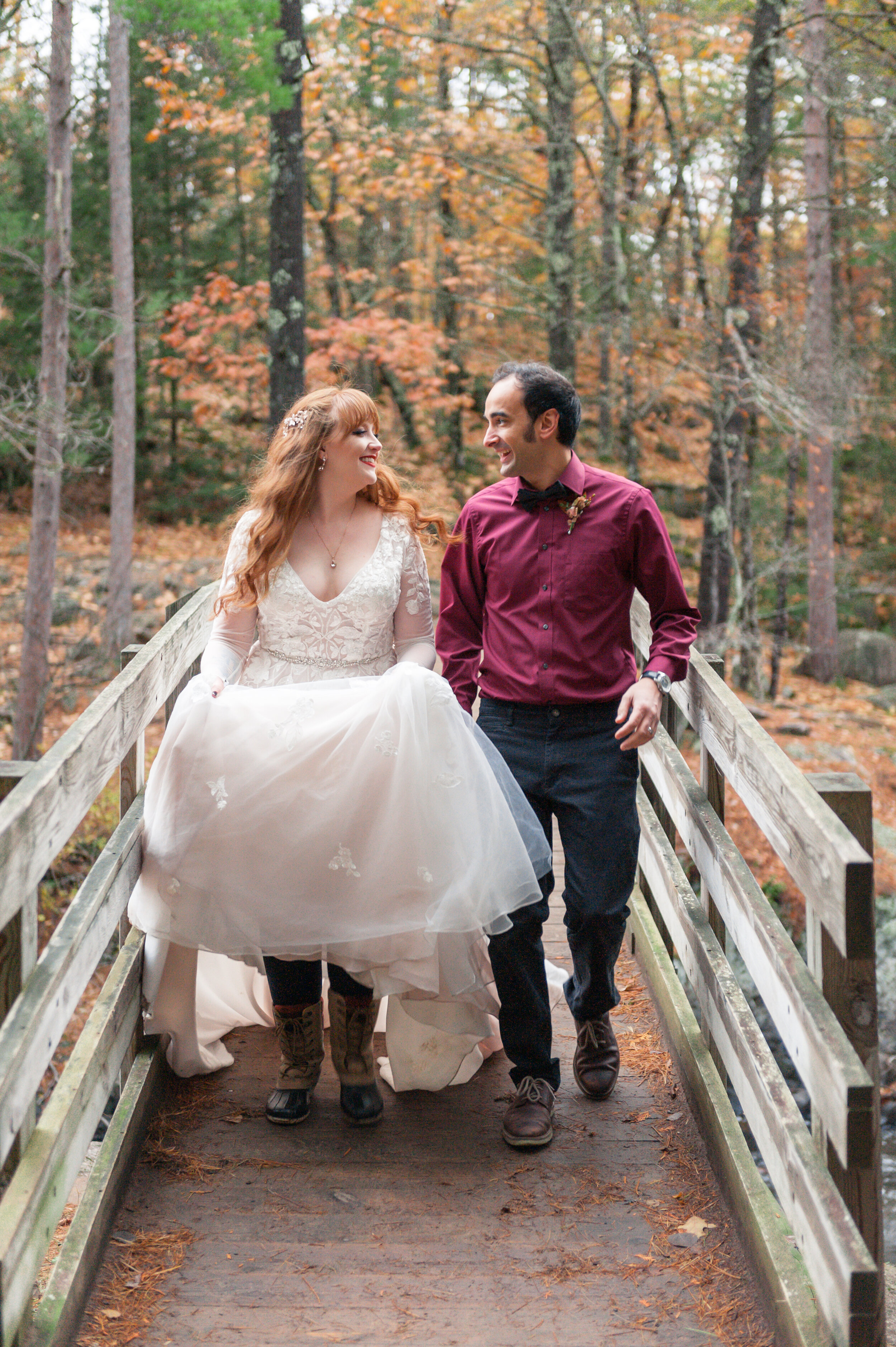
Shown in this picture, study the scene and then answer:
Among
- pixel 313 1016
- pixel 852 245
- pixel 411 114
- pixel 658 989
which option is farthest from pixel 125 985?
pixel 852 245

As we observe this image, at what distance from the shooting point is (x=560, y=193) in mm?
11508

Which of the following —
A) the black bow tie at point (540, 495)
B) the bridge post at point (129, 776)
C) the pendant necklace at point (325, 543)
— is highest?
the black bow tie at point (540, 495)

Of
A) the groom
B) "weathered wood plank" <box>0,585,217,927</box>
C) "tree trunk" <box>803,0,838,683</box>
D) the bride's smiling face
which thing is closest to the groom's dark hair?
the groom

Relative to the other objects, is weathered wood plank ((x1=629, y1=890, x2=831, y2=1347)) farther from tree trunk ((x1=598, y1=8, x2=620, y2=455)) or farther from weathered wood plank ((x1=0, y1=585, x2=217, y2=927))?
tree trunk ((x1=598, y1=8, x2=620, y2=455))

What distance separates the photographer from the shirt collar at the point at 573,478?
343 centimetres

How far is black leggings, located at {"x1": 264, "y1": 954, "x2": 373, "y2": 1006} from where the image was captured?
3367 millimetres

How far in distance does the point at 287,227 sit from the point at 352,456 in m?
6.31

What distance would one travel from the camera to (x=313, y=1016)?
136 inches

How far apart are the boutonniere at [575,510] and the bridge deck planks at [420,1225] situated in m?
1.72

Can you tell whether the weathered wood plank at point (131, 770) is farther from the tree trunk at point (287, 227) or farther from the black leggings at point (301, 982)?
the tree trunk at point (287, 227)

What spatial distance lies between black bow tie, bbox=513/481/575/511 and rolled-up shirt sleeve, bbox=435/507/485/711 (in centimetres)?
18

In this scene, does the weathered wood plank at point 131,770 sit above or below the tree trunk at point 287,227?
below

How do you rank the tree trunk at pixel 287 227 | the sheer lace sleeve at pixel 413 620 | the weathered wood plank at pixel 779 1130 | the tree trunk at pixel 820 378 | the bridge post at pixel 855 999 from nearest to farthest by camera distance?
1. the weathered wood plank at pixel 779 1130
2. the bridge post at pixel 855 999
3. the sheer lace sleeve at pixel 413 620
4. the tree trunk at pixel 287 227
5. the tree trunk at pixel 820 378

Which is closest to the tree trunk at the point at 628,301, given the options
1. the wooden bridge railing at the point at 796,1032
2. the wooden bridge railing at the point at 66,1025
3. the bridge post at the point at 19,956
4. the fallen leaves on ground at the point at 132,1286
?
the wooden bridge railing at the point at 796,1032
